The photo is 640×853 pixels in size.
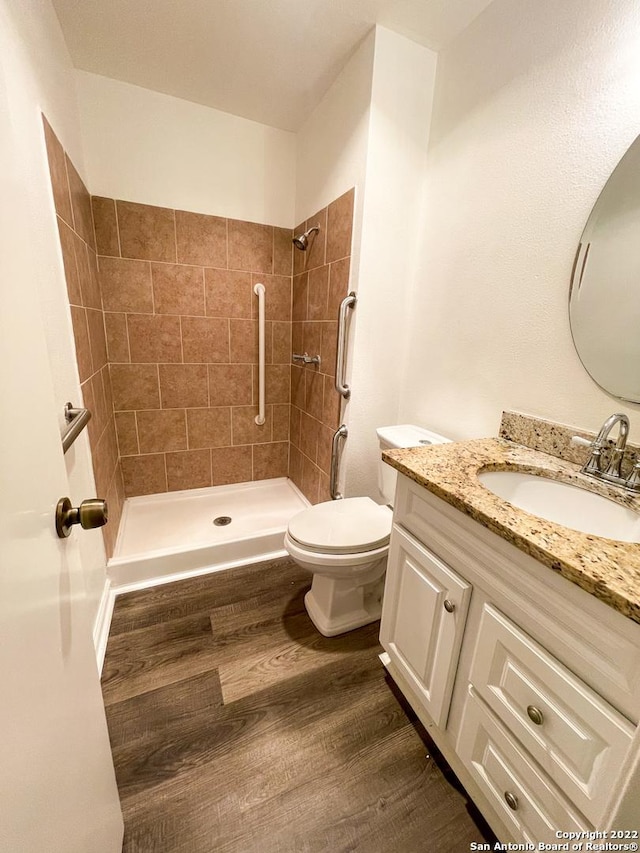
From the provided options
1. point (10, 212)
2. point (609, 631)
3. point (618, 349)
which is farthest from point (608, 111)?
point (10, 212)

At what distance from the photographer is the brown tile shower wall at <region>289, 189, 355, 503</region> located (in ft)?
5.43

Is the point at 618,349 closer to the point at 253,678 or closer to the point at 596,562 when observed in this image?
the point at 596,562

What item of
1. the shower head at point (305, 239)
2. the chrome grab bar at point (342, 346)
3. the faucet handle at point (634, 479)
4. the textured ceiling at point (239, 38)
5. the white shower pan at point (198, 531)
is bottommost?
the white shower pan at point (198, 531)

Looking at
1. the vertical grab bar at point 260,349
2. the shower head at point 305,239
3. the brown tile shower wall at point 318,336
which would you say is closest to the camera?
the brown tile shower wall at point 318,336

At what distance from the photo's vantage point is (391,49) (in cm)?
132

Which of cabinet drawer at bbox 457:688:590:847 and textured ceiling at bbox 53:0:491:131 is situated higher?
textured ceiling at bbox 53:0:491:131

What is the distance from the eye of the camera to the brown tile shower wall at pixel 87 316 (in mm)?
1248

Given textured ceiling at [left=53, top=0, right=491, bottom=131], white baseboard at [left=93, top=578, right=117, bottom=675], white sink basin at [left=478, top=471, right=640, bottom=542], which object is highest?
textured ceiling at [left=53, top=0, right=491, bottom=131]

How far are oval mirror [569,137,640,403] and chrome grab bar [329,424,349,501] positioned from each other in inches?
38.8

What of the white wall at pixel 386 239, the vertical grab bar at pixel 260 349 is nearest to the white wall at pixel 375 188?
the white wall at pixel 386 239

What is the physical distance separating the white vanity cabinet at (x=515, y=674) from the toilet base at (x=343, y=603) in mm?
351

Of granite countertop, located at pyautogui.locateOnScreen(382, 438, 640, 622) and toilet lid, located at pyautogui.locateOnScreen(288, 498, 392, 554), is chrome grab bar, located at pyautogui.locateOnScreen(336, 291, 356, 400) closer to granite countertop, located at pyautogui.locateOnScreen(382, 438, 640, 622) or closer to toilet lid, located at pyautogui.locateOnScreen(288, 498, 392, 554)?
toilet lid, located at pyautogui.locateOnScreen(288, 498, 392, 554)

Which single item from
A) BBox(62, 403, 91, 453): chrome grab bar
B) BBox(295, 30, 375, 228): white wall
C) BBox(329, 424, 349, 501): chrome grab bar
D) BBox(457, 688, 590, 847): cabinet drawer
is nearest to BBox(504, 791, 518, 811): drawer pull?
BBox(457, 688, 590, 847): cabinet drawer

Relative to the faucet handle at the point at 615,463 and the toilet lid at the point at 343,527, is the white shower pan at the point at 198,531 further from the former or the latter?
the faucet handle at the point at 615,463
